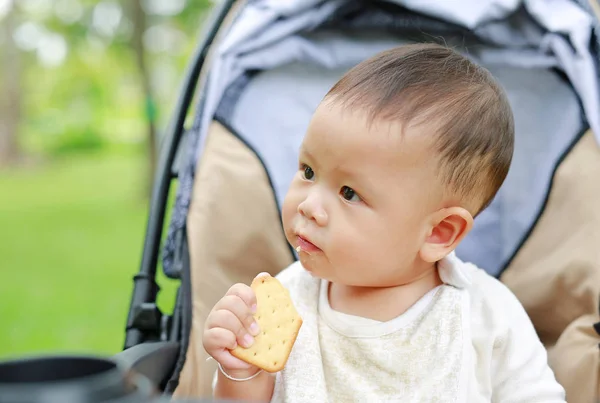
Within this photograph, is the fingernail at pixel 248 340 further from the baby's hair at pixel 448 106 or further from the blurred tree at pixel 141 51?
the blurred tree at pixel 141 51

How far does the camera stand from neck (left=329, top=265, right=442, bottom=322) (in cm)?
114

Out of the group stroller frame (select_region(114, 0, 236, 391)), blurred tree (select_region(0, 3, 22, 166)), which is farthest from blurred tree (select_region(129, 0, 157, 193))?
blurred tree (select_region(0, 3, 22, 166))

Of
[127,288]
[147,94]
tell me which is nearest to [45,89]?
[147,94]

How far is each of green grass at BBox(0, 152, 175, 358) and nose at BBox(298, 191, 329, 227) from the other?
2.10m

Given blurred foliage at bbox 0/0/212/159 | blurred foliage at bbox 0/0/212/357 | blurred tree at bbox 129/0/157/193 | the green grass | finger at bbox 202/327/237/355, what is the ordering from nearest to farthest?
finger at bbox 202/327/237/355 < the green grass < blurred foliage at bbox 0/0/212/357 < blurred tree at bbox 129/0/157/193 < blurred foliage at bbox 0/0/212/159

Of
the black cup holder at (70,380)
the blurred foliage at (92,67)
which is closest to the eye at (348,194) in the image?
the black cup holder at (70,380)

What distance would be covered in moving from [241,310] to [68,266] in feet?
12.0

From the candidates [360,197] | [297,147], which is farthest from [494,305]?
[297,147]

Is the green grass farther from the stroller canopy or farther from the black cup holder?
the black cup holder

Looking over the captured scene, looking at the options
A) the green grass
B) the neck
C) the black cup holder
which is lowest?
the green grass

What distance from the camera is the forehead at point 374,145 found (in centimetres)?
103

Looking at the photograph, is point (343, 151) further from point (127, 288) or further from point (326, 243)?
point (127, 288)

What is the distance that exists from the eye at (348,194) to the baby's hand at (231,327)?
0.19 metres

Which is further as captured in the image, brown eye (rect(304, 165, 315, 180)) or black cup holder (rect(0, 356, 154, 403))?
brown eye (rect(304, 165, 315, 180))
